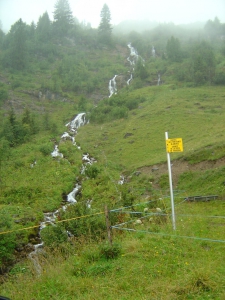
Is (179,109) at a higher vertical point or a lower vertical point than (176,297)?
higher

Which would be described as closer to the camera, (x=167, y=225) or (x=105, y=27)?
(x=167, y=225)

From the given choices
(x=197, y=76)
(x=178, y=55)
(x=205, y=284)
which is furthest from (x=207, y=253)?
(x=178, y=55)

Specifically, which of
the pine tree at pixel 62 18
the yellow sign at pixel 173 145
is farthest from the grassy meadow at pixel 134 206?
the pine tree at pixel 62 18

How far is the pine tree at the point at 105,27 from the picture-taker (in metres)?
129

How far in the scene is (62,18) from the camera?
132 meters

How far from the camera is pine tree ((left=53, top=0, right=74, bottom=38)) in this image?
127069 millimetres

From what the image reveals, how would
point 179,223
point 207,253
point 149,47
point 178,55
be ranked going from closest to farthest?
point 207,253, point 179,223, point 178,55, point 149,47

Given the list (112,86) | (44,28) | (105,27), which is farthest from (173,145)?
(105,27)

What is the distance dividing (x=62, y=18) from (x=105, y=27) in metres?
19.6

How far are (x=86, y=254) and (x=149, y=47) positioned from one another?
12659 cm

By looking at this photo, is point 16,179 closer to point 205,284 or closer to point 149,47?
point 205,284

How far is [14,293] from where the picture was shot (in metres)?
8.32

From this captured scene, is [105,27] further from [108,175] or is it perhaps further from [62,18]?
[108,175]

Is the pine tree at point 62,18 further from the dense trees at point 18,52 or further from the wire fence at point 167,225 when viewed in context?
the wire fence at point 167,225
